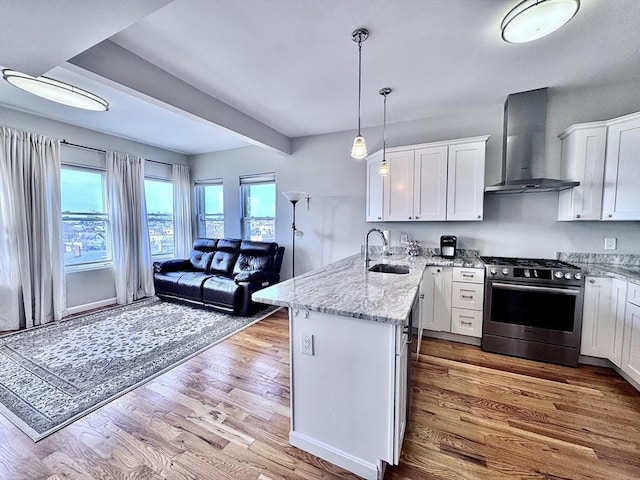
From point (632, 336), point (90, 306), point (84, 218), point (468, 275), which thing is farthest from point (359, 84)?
point (90, 306)

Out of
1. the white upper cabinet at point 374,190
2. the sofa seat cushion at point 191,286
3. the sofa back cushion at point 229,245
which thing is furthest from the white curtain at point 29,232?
the white upper cabinet at point 374,190

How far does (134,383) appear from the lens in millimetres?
2160

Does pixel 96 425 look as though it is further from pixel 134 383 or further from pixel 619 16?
pixel 619 16

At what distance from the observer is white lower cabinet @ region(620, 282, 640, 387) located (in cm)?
207

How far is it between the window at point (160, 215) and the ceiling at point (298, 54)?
183 cm

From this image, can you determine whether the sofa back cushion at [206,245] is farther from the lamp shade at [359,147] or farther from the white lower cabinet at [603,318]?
the white lower cabinet at [603,318]

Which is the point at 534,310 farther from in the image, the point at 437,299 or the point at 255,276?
the point at 255,276

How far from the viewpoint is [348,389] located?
4.64 ft

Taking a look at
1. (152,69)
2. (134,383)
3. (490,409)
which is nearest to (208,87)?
(152,69)

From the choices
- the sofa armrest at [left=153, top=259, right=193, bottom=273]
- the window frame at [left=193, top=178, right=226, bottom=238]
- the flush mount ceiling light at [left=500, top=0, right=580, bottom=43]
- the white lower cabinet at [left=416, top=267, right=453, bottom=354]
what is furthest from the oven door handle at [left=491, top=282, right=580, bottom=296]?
the window frame at [left=193, top=178, right=226, bottom=238]

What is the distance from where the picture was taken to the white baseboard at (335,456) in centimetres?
138

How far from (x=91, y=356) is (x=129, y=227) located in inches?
95.4

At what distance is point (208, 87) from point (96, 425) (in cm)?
295

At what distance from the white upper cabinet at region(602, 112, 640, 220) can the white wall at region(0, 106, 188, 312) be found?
20.8ft
